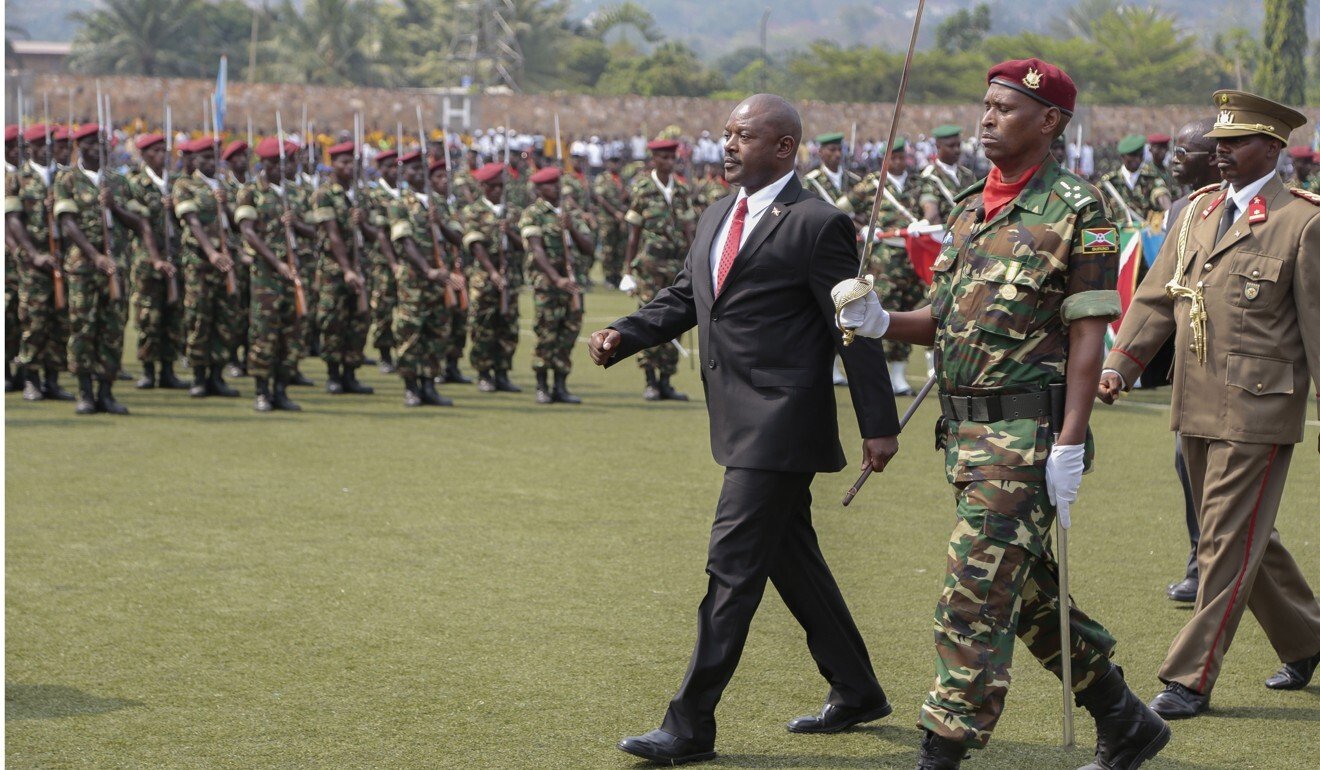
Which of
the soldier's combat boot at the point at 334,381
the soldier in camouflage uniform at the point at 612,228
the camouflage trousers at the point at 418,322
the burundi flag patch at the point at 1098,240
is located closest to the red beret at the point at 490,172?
the camouflage trousers at the point at 418,322

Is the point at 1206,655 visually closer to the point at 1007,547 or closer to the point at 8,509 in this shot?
the point at 1007,547

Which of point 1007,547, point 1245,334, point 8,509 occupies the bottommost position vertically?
point 8,509

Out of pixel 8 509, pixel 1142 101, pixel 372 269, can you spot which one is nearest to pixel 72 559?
pixel 8 509

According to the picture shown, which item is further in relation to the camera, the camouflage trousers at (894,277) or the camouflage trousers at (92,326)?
the camouflage trousers at (894,277)

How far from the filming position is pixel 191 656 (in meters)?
5.68

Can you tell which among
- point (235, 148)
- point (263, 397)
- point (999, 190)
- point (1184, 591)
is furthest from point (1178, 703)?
point (235, 148)

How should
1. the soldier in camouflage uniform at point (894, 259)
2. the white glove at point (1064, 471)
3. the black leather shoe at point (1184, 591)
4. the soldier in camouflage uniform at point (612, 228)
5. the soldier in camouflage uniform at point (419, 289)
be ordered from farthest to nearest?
the soldier in camouflage uniform at point (612, 228), the soldier in camouflage uniform at point (894, 259), the soldier in camouflage uniform at point (419, 289), the black leather shoe at point (1184, 591), the white glove at point (1064, 471)

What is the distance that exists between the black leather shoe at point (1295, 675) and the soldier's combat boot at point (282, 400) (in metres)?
8.25

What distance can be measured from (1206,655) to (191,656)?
128 inches

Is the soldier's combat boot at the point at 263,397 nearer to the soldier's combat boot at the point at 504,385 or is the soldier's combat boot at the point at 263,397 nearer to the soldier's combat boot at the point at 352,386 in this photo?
the soldier's combat boot at the point at 352,386

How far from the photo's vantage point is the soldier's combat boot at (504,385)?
13648 millimetres

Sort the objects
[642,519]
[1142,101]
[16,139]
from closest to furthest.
Answer: [642,519] → [16,139] → [1142,101]

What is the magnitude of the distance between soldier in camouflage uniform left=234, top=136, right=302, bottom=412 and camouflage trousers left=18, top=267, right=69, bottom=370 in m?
1.40

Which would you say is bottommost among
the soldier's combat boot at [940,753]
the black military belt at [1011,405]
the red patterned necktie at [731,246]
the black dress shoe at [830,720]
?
the black dress shoe at [830,720]
